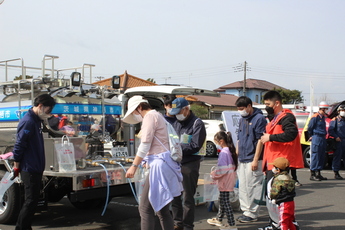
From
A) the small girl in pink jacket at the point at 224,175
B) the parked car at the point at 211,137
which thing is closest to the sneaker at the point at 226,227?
the small girl in pink jacket at the point at 224,175

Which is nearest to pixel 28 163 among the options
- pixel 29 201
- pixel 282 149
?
pixel 29 201

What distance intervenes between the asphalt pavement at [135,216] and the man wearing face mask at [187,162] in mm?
811

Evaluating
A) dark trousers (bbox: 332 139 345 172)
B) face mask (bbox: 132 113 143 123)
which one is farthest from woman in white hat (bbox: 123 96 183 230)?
dark trousers (bbox: 332 139 345 172)

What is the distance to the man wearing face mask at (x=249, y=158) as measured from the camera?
593 centimetres

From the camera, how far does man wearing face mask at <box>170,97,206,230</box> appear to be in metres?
5.08

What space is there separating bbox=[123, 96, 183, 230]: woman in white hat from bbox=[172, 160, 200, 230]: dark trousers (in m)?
0.68

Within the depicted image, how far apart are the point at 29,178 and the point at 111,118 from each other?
8.49 ft

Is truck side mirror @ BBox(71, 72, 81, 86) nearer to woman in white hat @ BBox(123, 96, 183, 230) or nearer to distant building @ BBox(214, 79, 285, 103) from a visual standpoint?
woman in white hat @ BBox(123, 96, 183, 230)

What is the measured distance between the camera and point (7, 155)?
6.01m

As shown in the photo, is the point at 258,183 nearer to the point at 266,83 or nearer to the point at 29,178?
the point at 29,178

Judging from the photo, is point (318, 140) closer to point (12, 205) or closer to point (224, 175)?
point (224, 175)

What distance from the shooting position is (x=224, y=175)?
589 cm

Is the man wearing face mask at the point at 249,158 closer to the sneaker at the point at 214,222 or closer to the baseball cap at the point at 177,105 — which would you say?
the sneaker at the point at 214,222

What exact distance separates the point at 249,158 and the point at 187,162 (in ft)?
4.14
